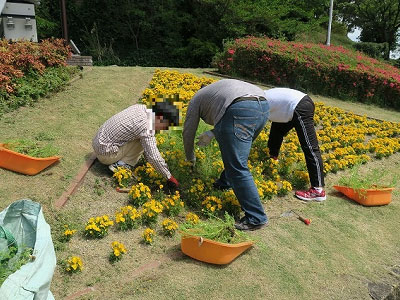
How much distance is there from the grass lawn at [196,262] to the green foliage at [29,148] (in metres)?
0.19

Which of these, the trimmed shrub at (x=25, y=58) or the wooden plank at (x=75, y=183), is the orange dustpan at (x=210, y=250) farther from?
the trimmed shrub at (x=25, y=58)

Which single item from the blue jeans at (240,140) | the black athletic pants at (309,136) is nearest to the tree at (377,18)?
the black athletic pants at (309,136)

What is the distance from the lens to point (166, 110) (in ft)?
13.9

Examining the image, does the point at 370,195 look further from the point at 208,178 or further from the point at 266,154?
the point at 208,178

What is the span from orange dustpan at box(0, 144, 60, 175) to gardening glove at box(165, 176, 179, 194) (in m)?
1.34

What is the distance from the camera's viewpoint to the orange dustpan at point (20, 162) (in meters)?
4.14

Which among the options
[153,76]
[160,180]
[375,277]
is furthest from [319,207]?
[153,76]

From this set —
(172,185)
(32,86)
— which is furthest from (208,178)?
(32,86)

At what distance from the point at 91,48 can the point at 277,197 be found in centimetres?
1539

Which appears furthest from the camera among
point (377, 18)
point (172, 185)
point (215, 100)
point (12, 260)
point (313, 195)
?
point (377, 18)

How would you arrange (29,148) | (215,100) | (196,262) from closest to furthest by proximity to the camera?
(196,262) → (215,100) → (29,148)

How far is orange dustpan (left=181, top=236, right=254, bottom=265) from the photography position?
3.28 m

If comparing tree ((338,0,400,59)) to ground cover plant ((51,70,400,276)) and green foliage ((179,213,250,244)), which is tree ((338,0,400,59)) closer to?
ground cover plant ((51,70,400,276))

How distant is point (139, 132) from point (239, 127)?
115 cm
